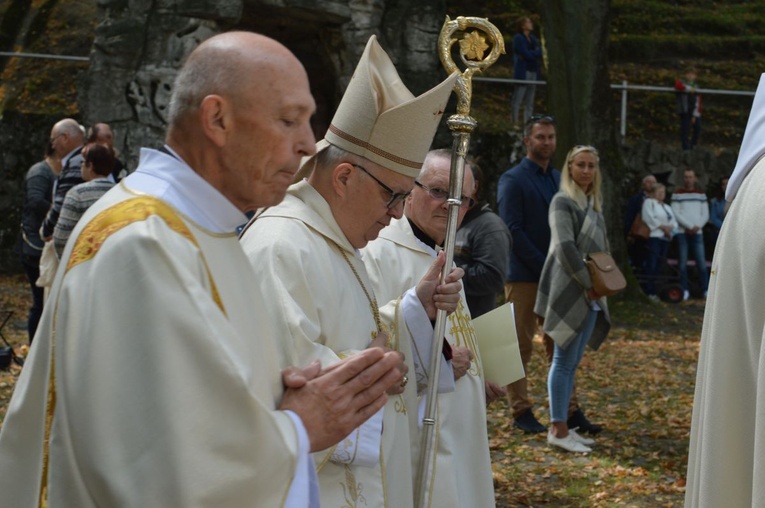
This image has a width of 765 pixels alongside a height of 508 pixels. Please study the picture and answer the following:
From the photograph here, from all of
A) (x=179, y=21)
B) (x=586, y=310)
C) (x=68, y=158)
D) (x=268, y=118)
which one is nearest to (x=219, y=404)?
(x=268, y=118)

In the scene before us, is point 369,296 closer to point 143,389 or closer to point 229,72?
point 229,72

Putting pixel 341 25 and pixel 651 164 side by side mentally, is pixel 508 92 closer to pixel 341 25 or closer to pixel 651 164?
pixel 651 164

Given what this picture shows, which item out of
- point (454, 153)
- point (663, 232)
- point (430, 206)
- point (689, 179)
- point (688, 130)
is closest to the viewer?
point (454, 153)

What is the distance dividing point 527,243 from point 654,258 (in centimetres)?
941

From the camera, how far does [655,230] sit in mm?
16594

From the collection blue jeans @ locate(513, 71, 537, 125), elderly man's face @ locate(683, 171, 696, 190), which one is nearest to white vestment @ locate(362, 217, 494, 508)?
blue jeans @ locate(513, 71, 537, 125)

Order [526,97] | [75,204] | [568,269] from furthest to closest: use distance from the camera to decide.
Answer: [526,97]
[568,269]
[75,204]

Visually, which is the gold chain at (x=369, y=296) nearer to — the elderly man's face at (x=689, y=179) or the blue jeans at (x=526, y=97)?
the blue jeans at (x=526, y=97)

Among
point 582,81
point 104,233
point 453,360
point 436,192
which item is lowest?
point 453,360

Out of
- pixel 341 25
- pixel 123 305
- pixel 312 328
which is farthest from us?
pixel 341 25

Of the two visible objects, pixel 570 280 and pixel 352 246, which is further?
pixel 570 280

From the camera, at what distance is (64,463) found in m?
1.96

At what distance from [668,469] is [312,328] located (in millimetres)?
4949

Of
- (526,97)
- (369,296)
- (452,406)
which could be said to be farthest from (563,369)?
(526,97)
